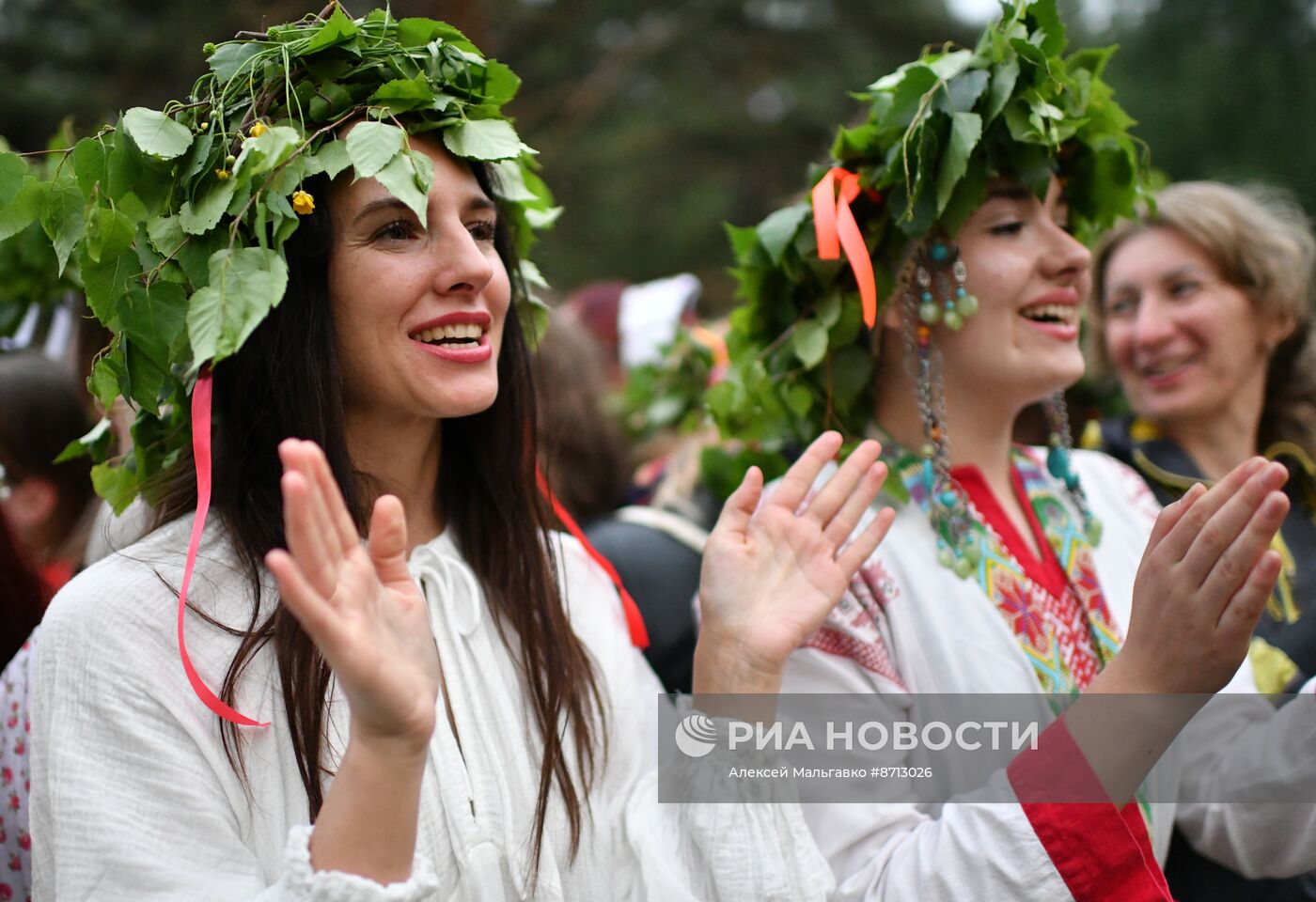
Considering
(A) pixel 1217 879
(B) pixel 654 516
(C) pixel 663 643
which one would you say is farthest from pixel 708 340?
(A) pixel 1217 879

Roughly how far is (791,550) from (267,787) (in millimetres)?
981

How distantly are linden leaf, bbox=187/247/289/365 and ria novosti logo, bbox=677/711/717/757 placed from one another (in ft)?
3.30

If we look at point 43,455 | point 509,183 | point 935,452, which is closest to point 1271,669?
point 935,452

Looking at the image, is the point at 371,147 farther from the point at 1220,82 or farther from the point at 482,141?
the point at 1220,82

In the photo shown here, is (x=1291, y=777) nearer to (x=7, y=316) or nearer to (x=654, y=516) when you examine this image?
(x=654, y=516)

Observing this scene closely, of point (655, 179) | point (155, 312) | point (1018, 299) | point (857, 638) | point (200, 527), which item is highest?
point (655, 179)

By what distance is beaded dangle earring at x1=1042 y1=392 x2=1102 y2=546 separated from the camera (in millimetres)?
2648

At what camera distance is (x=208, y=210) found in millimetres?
1894

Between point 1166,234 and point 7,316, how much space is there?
10.8 feet

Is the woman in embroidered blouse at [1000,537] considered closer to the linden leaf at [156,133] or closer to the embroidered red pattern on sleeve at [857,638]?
the embroidered red pattern on sleeve at [857,638]

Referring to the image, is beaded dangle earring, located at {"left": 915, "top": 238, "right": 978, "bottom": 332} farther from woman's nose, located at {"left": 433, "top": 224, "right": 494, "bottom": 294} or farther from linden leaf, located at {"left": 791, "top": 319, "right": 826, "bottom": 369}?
woman's nose, located at {"left": 433, "top": 224, "right": 494, "bottom": 294}

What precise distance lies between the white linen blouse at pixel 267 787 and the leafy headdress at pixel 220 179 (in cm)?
10

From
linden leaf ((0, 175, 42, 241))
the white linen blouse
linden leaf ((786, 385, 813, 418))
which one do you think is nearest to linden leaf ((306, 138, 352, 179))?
linden leaf ((0, 175, 42, 241))

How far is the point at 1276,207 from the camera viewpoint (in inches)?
145
